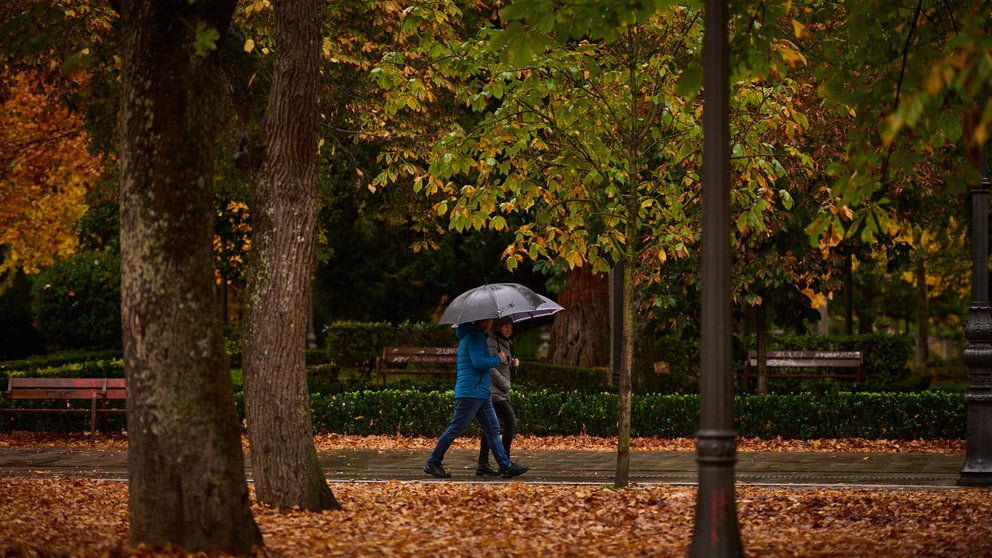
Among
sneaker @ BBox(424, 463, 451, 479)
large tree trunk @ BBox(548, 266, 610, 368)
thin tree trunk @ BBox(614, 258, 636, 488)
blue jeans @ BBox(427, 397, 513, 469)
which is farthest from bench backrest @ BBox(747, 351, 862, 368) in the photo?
thin tree trunk @ BBox(614, 258, 636, 488)

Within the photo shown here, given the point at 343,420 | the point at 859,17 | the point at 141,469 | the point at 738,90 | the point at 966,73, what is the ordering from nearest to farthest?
the point at 966,73, the point at 141,469, the point at 859,17, the point at 738,90, the point at 343,420

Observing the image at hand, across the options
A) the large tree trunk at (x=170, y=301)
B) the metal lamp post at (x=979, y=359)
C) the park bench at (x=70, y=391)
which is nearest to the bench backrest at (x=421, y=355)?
the park bench at (x=70, y=391)

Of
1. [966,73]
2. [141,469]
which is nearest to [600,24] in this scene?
[966,73]

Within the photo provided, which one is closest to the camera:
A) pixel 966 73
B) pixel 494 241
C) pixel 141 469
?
pixel 966 73

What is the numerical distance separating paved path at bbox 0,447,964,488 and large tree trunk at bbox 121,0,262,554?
5.34m

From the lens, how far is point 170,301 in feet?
23.1

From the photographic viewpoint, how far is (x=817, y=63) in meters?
9.76

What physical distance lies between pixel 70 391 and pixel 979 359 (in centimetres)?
1228

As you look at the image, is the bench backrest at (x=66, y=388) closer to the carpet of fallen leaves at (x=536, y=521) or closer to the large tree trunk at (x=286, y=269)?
the carpet of fallen leaves at (x=536, y=521)

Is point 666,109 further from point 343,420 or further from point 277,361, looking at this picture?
point 343,420

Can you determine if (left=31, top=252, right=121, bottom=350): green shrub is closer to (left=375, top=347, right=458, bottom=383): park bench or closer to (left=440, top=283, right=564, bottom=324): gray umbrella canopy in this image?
(left=375, top=347, right=458, bottom=383): park bench

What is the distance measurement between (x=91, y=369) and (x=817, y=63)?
14.4 metres

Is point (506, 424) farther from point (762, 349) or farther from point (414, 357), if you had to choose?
point (414, 357)

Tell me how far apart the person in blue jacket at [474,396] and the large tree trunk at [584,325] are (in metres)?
11.8
